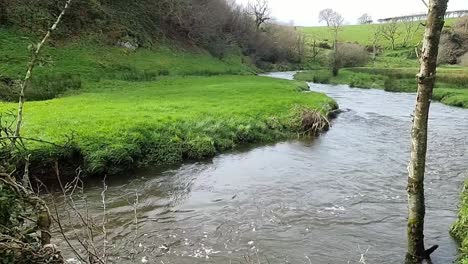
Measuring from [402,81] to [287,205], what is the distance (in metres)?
47.7

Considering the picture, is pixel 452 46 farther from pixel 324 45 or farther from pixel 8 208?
pixel 8 208

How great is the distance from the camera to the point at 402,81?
5556cm

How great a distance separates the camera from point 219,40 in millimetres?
75000

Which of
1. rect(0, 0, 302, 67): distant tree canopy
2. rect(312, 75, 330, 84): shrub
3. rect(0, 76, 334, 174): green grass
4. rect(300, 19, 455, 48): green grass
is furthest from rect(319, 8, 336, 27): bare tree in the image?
rect(0, 76, 334, 174): green grass

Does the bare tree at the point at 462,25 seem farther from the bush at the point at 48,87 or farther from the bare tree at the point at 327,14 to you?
the bush at the point at 48,87

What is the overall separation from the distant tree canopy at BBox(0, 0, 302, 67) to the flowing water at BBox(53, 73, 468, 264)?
12.6m

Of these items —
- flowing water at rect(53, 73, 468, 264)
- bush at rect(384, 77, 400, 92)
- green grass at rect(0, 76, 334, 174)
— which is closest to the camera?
flowing water at rect(53, 73, 468, 264)

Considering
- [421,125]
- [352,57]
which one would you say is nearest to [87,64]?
[421,125]

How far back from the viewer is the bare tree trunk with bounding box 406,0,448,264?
24.6 ft

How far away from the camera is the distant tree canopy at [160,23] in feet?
133

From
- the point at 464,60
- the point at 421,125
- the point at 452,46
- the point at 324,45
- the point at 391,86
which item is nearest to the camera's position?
the point at 421,125

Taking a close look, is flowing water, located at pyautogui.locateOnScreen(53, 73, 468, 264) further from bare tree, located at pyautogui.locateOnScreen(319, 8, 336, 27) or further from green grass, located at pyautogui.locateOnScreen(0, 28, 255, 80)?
bare tree, located at pyautogui.locateOnScreen(319, 8, 336, 27)

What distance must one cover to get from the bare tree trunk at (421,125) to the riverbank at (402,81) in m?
34.3

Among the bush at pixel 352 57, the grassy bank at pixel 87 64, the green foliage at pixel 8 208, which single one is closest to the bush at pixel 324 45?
the bush at pixel 352 57
